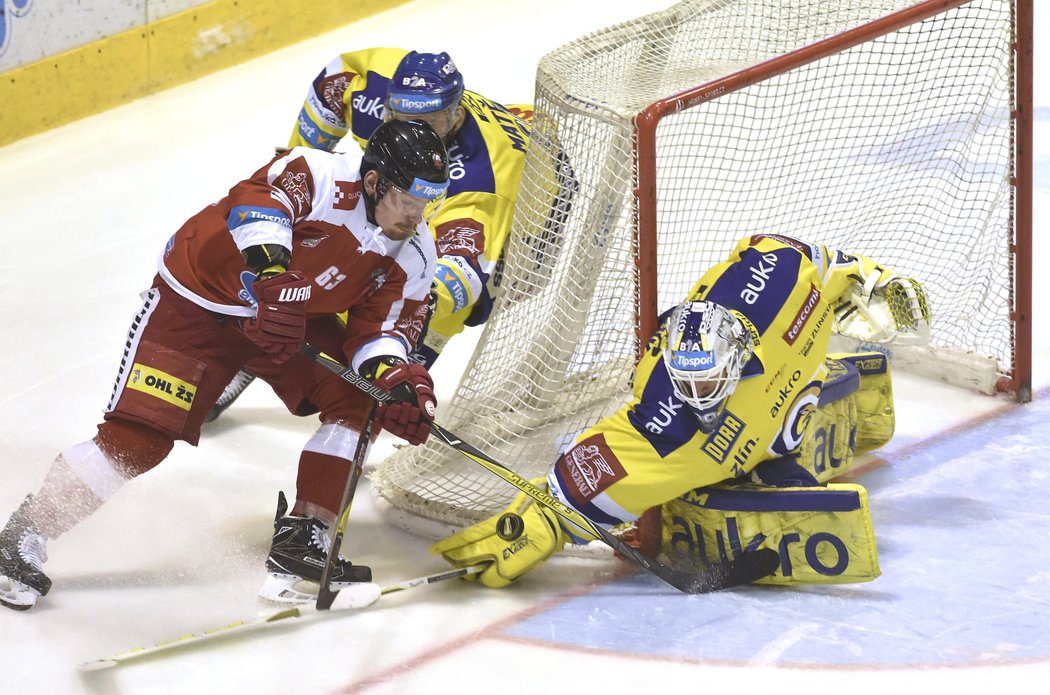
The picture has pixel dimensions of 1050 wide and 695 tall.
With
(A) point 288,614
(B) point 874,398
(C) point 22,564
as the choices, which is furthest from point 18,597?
(B) point 874,398

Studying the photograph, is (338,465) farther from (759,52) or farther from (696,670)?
(759,52)

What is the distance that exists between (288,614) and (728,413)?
1034mm

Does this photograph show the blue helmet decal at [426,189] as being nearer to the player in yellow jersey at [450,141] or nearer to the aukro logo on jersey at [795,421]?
the player in yellow jersey at [450,141]

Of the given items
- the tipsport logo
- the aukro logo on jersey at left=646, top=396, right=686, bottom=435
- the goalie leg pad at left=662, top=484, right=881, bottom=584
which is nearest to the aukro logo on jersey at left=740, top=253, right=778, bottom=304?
the aukro logo on jersey at left=646, top=396, right=686, bottom=435

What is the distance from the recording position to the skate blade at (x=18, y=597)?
10.4 ft

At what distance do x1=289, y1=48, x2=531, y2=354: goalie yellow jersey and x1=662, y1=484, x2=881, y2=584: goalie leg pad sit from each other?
0.90 meters

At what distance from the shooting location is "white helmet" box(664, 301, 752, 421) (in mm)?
3160

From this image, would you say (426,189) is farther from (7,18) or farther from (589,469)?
(7,18)

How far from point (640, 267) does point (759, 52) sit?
3.59 feet

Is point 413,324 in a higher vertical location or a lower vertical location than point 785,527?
higher

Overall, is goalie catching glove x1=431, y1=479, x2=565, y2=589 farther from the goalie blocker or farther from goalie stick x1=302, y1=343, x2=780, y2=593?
the goalie blocker

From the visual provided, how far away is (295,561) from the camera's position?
3.32 meters

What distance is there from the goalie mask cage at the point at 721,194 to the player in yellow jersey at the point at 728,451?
0.33 ft

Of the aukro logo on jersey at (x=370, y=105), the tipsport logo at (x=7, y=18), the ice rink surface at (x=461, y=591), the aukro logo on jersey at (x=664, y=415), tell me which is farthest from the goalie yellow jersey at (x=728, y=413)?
the tipsport logo at (x=7, y=18)
